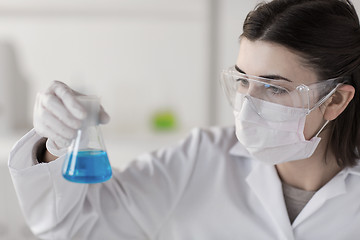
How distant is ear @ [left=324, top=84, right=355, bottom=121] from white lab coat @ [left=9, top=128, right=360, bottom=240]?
0.19 meters

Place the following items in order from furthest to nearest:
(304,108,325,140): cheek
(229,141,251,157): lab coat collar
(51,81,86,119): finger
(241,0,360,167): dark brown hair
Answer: (229,141,251,157): lab coat collar
(304,108,325,140): cheek
(241,0,360,167): dark brown hair
(51,81,86,119): finger

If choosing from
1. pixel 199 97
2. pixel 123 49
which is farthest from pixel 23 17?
pixel 199 97

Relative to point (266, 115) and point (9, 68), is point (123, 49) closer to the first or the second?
point (9, 68)

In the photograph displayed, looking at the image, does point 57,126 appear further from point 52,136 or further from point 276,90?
point 276,90

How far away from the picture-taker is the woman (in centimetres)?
127

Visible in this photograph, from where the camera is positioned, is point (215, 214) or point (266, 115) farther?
point (215, 214)

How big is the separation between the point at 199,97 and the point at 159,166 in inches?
36.6

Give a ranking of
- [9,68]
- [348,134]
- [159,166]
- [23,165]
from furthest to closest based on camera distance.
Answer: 1. [9,68]
2. [159,166]
3. [348,134]
4. [23,165]

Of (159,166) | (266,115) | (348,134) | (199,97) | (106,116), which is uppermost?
(106,116)

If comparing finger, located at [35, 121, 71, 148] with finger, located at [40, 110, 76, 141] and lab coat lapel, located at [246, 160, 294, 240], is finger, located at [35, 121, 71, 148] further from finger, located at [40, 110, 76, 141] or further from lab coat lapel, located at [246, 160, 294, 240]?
lab coat lapel, located at [246, 160, 294, 240]

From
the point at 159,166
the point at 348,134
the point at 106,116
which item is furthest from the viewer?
the point at 159,166

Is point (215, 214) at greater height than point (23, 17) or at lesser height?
lesser

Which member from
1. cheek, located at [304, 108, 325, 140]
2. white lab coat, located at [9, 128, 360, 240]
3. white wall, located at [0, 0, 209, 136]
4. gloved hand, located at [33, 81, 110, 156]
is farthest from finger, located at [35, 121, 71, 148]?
white wall, located at [0, 0, 209, 136]

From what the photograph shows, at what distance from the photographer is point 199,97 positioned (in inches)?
98.0
